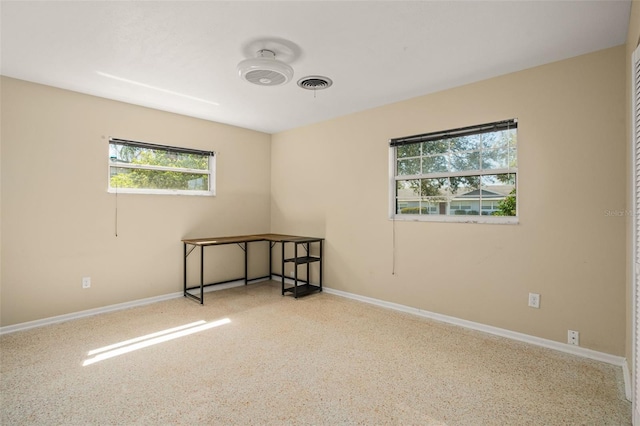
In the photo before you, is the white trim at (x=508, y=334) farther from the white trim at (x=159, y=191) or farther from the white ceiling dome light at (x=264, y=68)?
the white ceiling dome light at (x=264, y=68)

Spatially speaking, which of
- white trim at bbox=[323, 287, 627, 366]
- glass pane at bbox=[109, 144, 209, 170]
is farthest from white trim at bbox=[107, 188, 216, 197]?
white trim at bbox=[323, 287, 627, 366]

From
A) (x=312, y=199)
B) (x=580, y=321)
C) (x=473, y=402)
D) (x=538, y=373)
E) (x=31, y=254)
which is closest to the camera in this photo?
(x=473, y=402)

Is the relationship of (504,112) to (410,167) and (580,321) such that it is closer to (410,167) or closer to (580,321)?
(410,167)

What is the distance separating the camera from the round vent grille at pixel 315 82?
119 inches

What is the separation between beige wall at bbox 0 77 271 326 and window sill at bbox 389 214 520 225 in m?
2.58

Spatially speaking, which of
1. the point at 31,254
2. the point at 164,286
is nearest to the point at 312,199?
the point at 164,286

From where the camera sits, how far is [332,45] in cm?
246

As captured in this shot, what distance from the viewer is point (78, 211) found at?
11.3 feet

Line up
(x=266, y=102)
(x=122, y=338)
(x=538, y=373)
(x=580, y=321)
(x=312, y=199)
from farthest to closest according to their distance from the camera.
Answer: (x=312, y=199)
(x=266, y=102)
(x=122, y=338)
(x=580, y=321)
(x=538, y=373)

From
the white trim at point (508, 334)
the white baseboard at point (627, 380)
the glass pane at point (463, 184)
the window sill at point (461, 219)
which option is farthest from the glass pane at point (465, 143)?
the white baseboard at point (627, 380)

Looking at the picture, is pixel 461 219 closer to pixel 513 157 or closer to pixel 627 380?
pixel 513 157

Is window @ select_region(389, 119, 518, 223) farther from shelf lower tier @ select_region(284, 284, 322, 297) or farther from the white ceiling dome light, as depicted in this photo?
the white ceiling dome light

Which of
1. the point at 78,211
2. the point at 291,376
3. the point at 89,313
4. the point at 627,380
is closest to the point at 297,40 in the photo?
the point at 291,376

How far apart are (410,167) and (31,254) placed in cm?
390
